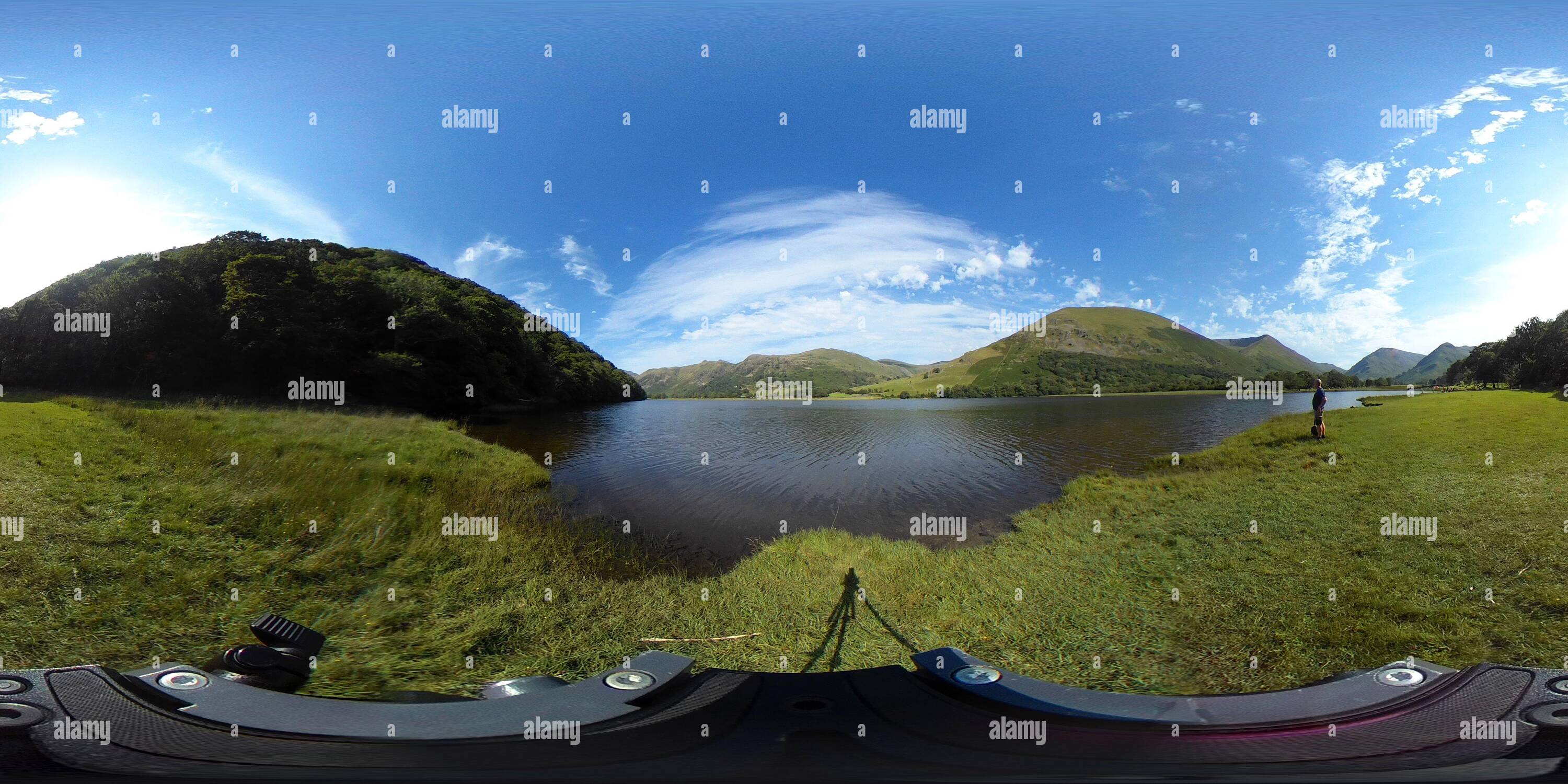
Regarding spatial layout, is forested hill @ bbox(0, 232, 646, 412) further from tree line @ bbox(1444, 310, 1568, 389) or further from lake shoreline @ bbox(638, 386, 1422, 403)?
lake shoreline @ bbox(638, 386, 1422, 403)

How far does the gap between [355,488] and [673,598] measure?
535 cm

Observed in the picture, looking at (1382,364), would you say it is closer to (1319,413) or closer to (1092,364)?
(1092,364)

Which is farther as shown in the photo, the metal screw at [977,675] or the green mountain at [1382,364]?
the green mountain at [1382,364]

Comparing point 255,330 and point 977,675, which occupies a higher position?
point 255,330

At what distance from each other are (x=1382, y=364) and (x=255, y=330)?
456ft

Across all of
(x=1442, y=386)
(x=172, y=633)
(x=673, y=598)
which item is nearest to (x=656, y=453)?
(x=673, y=598)

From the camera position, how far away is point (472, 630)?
10.7 feet

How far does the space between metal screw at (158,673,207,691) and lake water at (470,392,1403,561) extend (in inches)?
238

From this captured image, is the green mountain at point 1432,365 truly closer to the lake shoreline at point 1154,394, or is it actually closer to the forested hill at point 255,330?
the lake shoreline at point 1154,394

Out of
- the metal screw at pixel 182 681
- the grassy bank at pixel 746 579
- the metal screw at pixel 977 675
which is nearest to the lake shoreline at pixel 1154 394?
the grassy bank at pixel 746 579

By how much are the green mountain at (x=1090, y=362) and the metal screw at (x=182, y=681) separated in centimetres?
9892

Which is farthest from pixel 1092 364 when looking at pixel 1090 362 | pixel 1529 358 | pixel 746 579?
pixel 746 579

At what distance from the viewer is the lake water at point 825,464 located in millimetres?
9391

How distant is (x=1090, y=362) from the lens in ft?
364
